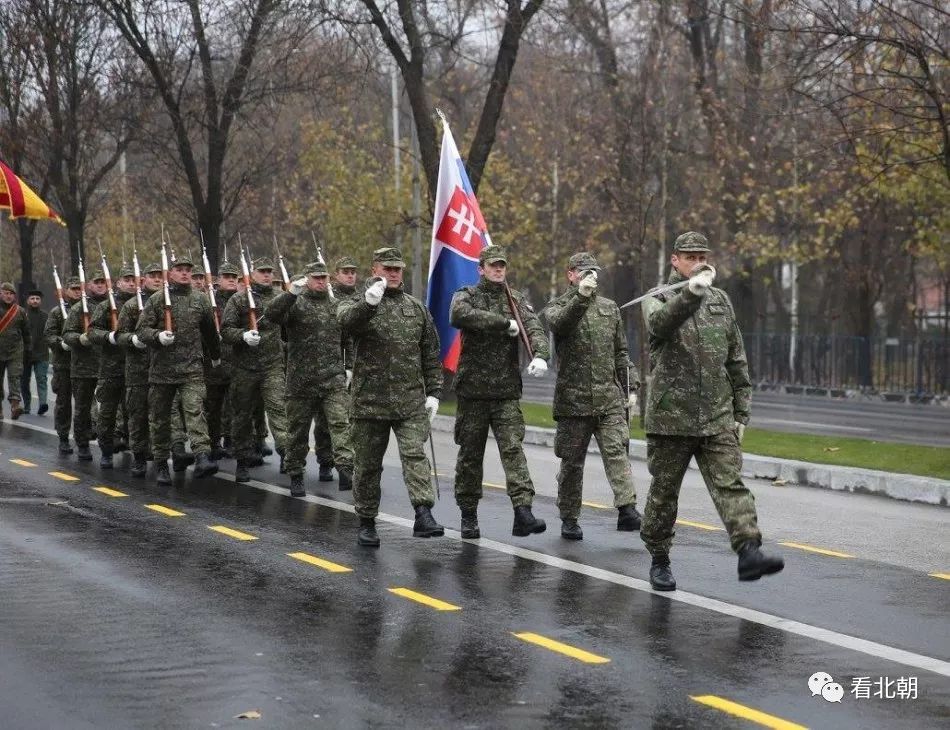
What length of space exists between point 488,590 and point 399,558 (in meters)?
1.27

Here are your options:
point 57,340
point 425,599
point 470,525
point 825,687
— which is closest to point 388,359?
point 470,525

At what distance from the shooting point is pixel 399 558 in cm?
1028

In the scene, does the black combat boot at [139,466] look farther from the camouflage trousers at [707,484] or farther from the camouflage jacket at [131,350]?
the camouflage trousers at [707,484]

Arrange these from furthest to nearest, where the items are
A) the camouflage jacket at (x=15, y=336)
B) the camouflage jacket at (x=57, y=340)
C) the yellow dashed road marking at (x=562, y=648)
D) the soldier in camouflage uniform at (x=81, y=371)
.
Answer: the camouflage jacket at (x=15, y=336)
the camouflage jacket at (x=57, y=340)
the soldier in camouflage uniform at (x=81, y=371)
the yellow dashed road marking at (x=562, y=648)

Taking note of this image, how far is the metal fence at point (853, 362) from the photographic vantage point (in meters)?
30.8

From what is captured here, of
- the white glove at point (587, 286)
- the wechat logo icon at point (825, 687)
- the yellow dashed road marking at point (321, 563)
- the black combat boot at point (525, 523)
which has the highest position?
the white glove at point (587, 286)

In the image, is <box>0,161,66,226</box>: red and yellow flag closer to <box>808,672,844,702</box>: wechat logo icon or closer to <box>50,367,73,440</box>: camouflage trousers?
<box>50,367,73,440</box>: camouflage trousers

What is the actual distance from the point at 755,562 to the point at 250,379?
7303 millimetres

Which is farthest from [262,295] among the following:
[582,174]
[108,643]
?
[582,174]

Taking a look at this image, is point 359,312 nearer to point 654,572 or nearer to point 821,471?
point 654,572

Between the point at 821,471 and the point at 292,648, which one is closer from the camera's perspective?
the point at 292,648

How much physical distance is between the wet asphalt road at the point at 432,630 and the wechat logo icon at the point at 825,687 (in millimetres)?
61

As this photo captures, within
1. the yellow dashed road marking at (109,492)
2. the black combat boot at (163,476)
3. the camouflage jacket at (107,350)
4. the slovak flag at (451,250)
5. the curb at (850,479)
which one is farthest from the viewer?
the camouflage jacket at (107,350)

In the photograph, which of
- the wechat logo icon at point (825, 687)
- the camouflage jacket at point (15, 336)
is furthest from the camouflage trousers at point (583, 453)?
the camouflage jacket at point (15, 336)
